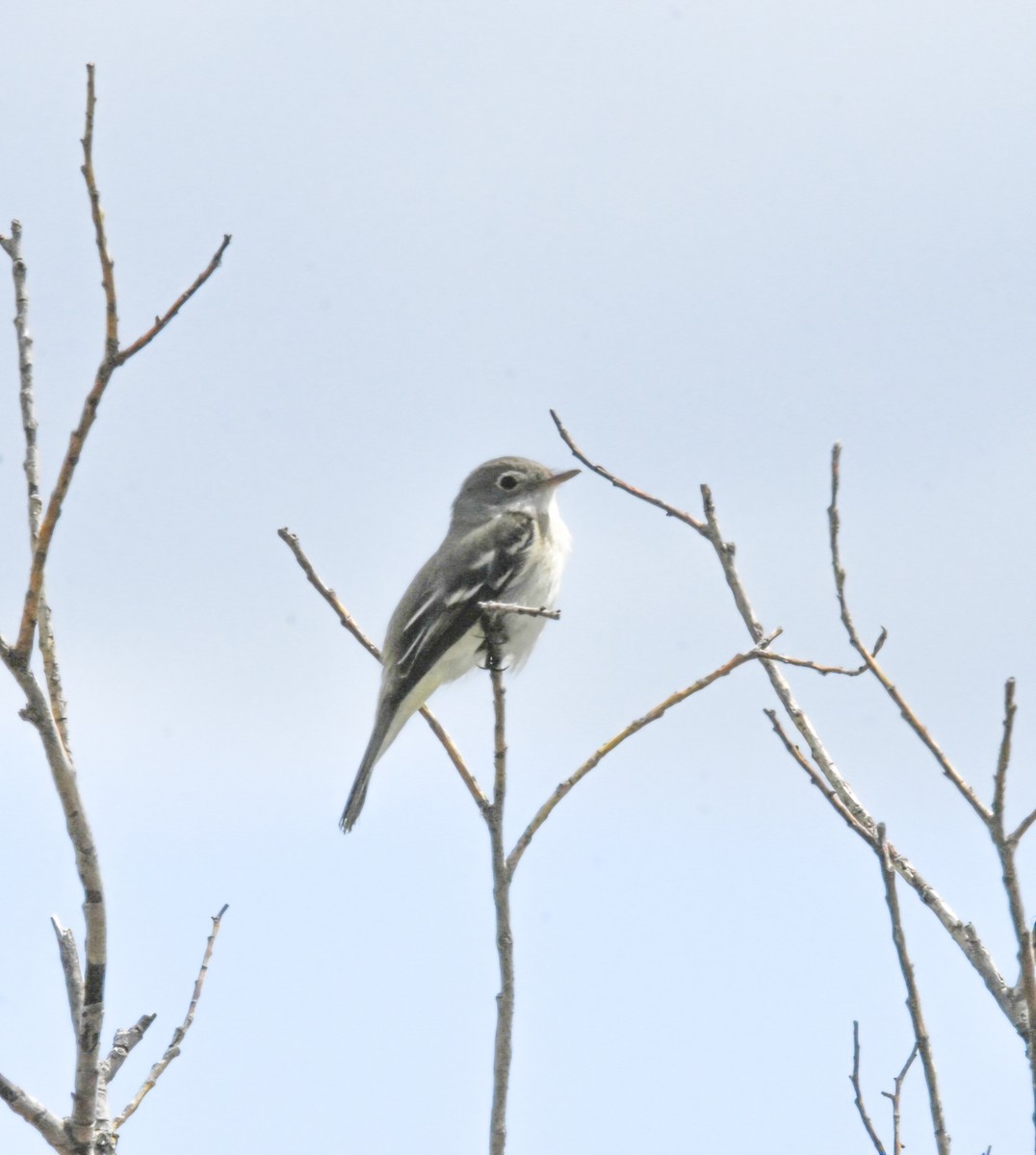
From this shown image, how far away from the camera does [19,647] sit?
12.9ft

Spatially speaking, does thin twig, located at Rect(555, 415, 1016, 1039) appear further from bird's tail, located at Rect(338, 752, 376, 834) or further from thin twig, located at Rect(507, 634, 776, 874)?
bird's tail, located at Rect(338, 752, 376, 834)

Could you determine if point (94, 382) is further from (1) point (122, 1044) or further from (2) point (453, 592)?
(2) point (453, 592)

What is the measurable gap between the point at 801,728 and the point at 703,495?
3.43ft

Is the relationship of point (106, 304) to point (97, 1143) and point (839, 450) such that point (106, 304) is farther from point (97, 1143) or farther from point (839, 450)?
point (839, 450)

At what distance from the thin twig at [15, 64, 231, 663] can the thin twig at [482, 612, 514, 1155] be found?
1.61 metres

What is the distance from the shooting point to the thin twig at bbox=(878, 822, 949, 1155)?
4246mm

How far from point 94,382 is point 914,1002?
2.94m

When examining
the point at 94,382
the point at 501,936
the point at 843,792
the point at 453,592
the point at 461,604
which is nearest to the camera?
the point at 94,382

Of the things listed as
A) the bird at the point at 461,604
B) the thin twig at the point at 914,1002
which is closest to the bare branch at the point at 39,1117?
the thin twig at the point at 914,1002

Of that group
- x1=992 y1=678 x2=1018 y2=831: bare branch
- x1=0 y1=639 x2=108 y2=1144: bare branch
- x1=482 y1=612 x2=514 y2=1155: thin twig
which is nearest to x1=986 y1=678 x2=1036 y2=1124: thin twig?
x1=992 y1=678 x2=1018 y2=831: bare branch

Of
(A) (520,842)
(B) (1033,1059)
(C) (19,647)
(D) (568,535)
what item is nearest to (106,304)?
(C) (19,647)

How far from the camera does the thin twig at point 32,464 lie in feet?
14.5

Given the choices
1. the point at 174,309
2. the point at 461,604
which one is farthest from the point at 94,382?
the point at 461,604

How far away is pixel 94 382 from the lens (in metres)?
3.79
